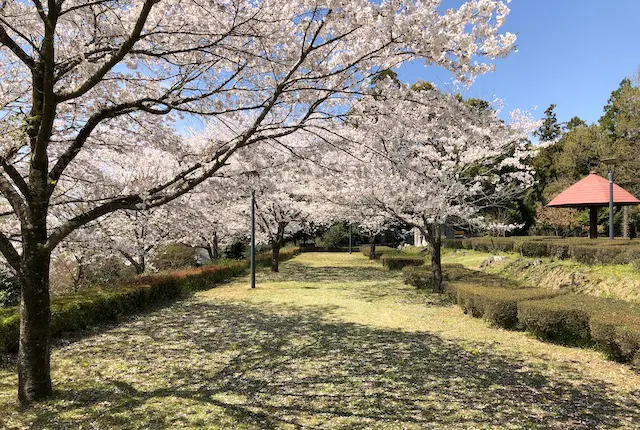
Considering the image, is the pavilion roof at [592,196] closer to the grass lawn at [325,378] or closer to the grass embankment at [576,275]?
the grass embankment at [576,275]

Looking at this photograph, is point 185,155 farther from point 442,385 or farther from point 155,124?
point 442,385

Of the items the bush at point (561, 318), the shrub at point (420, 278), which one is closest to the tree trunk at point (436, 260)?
the shrub at point (420, 278)

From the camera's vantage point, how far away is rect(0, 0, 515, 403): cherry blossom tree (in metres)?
4.45

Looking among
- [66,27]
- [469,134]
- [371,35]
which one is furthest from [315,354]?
[66,27]

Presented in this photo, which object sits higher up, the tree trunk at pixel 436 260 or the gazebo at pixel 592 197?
the gazebo at pixel 592 197

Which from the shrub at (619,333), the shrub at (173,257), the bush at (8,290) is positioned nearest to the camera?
the shrub at (619,333)

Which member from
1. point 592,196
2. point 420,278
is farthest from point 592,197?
point 420,278

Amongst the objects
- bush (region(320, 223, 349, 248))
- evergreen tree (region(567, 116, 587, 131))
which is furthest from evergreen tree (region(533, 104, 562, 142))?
bush (region(320, 223, 349, 248))

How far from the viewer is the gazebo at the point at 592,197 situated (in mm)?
18344

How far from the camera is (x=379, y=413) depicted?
4383mm

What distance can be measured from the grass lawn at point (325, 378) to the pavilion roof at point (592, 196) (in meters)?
12.9

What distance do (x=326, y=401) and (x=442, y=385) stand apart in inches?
61.2

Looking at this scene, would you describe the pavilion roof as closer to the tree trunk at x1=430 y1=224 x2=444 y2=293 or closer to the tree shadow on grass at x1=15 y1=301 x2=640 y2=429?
the tree trunk at x1=430 y1=224 x2=444 y2=293

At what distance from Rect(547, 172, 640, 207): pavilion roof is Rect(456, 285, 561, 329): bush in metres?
12.0
